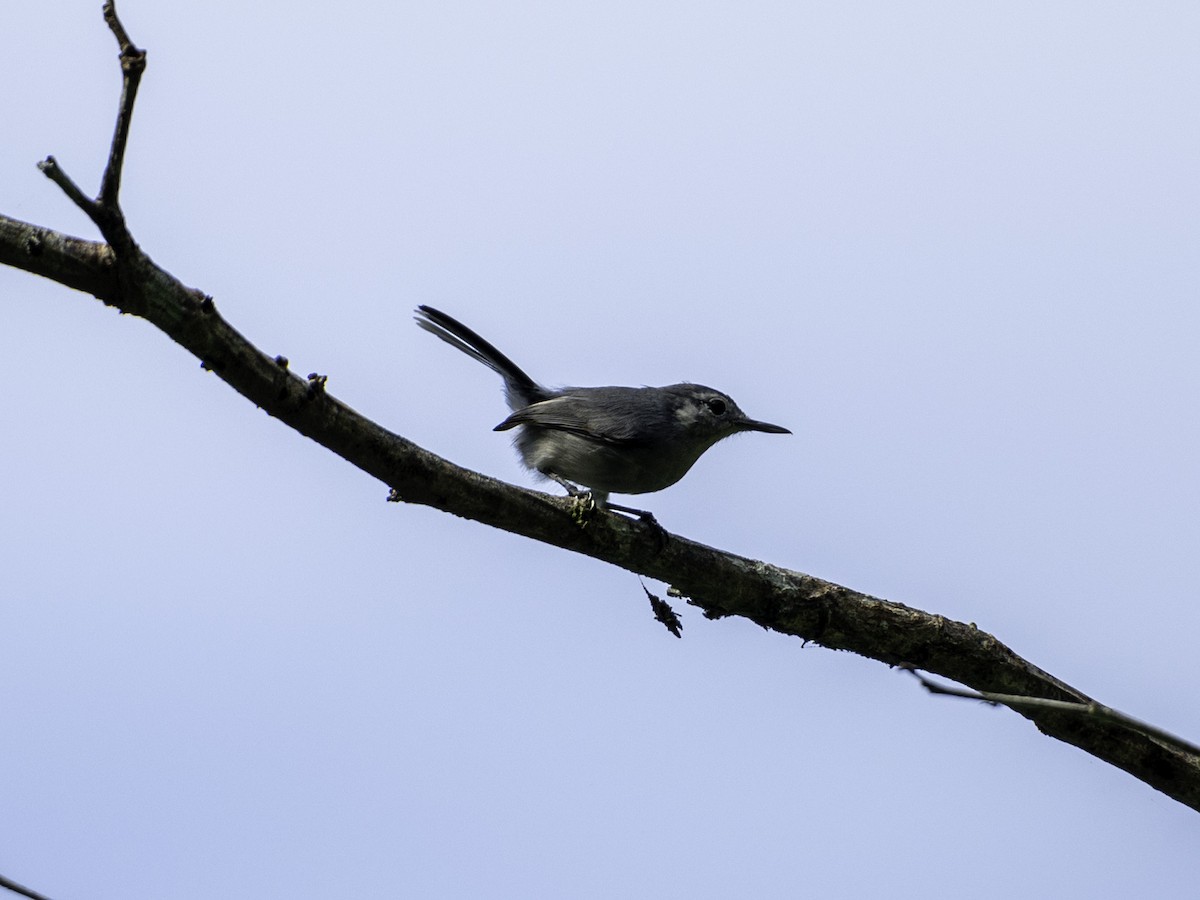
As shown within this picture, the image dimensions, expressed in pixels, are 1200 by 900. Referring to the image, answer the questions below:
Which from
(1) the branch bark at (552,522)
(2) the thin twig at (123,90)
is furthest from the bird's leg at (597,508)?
(2) the thin twig at (123,90)

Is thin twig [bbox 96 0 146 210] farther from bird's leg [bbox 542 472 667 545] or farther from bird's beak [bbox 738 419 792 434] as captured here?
bird's beak [bbox 738 419 792 434]

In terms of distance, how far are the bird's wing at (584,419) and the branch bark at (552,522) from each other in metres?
1.67

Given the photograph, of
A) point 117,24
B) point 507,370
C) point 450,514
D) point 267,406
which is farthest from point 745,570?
point 117,24

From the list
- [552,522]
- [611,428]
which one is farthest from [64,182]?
[611,428]

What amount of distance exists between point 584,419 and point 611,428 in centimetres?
25

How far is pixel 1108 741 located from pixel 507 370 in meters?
4.80

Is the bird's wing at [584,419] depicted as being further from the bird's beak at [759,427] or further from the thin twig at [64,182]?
the thin twig at [64,182]

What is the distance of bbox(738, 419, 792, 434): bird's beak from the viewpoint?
8727mm

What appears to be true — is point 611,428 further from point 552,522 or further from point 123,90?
point 123,90

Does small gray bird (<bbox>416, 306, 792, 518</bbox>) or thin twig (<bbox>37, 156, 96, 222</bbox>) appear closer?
thin twig (<bbox>37, 156, 96, 222</bbox>)

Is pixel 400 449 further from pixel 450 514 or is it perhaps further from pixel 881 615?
pixel 881 615

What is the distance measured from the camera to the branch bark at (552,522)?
3807 millimetres

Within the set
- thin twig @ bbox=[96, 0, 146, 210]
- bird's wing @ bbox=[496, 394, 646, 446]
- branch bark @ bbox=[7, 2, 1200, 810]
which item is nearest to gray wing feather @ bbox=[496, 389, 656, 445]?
bird's wing @ bbox=[496, 394, 646, 446]

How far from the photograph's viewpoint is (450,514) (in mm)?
5188
